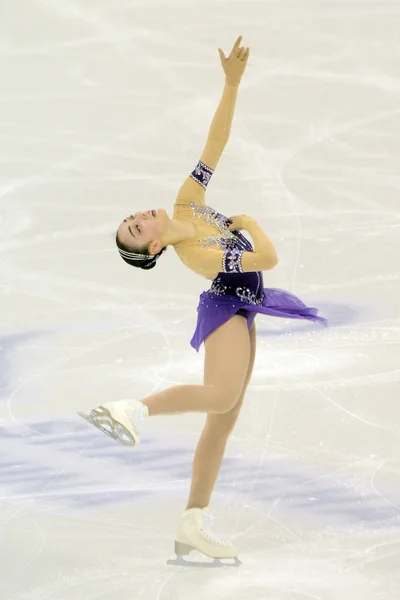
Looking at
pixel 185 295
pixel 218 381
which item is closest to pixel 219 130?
pixel 218 381

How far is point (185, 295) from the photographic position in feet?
20.4

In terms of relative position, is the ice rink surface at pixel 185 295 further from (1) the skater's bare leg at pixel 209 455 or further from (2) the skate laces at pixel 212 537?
(1) the skater's bare leg at pixel 209 455

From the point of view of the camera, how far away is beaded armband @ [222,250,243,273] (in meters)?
3.98

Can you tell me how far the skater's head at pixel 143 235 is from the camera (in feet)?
13.4

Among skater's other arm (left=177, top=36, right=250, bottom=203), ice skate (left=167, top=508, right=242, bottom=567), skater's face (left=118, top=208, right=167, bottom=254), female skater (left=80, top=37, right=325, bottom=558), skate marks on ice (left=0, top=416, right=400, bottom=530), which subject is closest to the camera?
female skater (left=80, top=37, right=325, bottom=558)

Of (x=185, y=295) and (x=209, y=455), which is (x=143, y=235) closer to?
(x=209, y=455)

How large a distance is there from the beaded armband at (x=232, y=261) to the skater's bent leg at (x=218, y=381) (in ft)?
0.78

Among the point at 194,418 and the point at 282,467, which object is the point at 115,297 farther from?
the point at 282,467

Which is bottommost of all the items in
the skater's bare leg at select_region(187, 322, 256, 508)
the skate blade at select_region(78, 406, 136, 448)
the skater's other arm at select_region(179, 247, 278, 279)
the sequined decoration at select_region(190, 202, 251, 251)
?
the skater's bare leg at select_region(187, 322, 256, 508)

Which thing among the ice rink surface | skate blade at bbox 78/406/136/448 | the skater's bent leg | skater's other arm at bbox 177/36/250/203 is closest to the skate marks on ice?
the ice rink surface

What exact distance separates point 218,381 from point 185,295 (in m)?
2.19

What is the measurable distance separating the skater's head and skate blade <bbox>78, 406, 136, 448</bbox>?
627 mm

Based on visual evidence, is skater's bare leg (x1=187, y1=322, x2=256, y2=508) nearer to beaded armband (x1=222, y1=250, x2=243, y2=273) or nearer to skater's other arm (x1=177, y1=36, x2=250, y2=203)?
beaded armband (x1=222, y1=250, x2=243, y2=273)

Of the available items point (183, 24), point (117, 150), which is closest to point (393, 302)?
point (117, 150)
